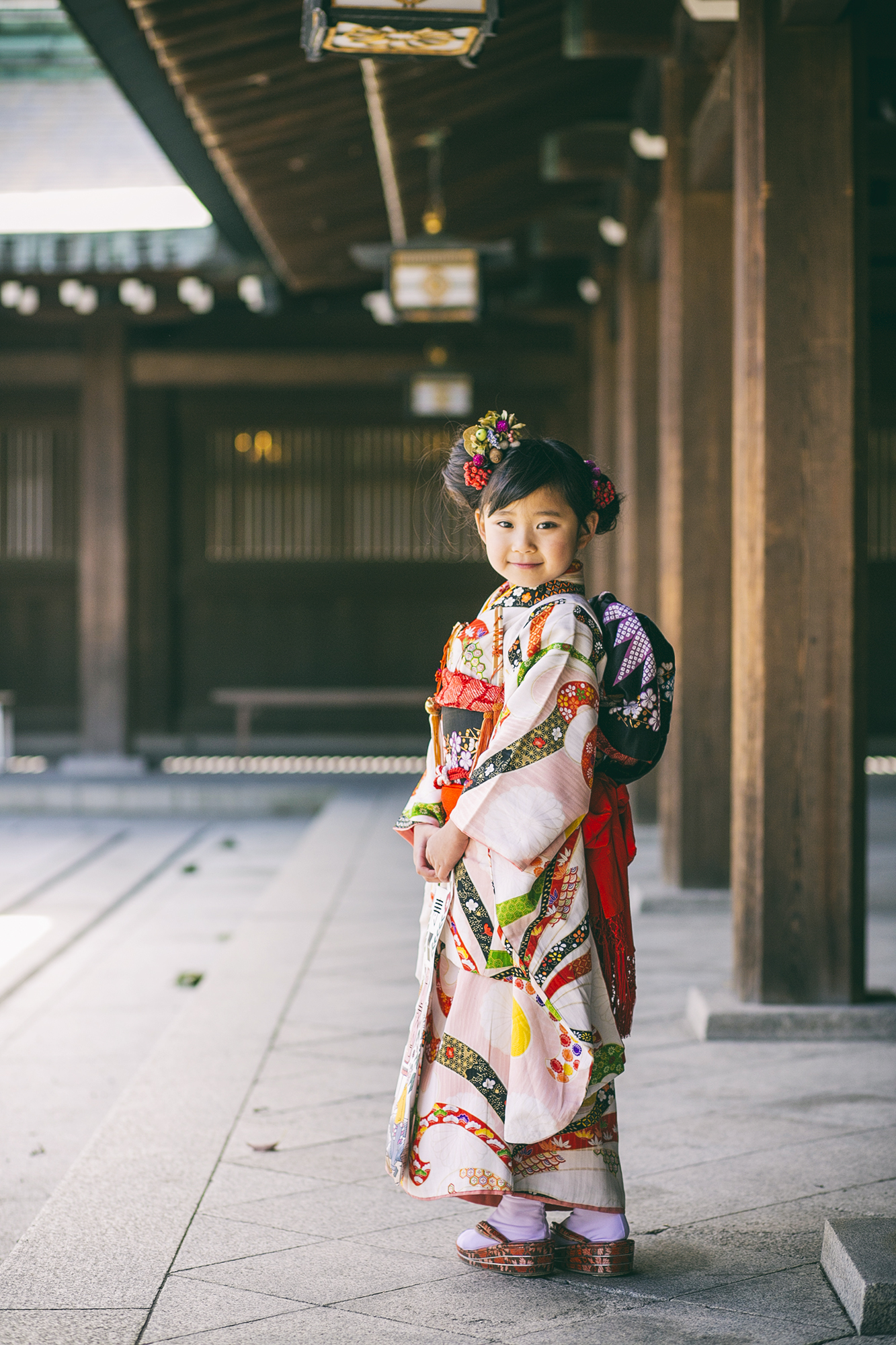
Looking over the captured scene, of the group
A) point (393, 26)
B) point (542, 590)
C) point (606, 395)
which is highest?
point (606, 395)

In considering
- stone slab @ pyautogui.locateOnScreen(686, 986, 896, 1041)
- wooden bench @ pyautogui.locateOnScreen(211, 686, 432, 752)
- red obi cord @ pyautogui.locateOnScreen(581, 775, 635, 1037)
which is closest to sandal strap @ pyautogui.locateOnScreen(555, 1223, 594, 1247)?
red obi cord @ pyautogui.locateOnScreen(581, 775, 635, 1037)

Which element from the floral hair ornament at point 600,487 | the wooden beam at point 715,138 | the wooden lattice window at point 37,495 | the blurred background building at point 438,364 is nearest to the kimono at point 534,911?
the floral hair ornament at point 600,487

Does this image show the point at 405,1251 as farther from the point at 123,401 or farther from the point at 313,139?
the point at 123,401

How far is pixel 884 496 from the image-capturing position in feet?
37.6

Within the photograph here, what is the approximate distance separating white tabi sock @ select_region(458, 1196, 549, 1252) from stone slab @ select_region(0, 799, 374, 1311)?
583 mm

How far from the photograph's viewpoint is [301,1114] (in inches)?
124

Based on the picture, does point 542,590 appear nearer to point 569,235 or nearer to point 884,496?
point 569,235

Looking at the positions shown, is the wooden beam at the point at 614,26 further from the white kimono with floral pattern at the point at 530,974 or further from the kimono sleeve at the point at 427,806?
the kimono sleeve at the point at 427,806

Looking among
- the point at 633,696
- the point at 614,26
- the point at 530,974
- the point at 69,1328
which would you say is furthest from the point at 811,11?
the point at 69,1328

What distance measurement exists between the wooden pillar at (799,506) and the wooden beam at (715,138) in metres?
0.61

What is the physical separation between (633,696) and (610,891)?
1.10 feet

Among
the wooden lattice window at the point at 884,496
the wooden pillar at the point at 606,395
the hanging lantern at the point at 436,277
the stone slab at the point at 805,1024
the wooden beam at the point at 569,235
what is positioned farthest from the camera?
the wooden lattice window at the point at 884,496

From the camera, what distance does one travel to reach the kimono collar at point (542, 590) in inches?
89.9

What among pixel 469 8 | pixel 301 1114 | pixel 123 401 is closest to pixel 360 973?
pixel 301 1114
